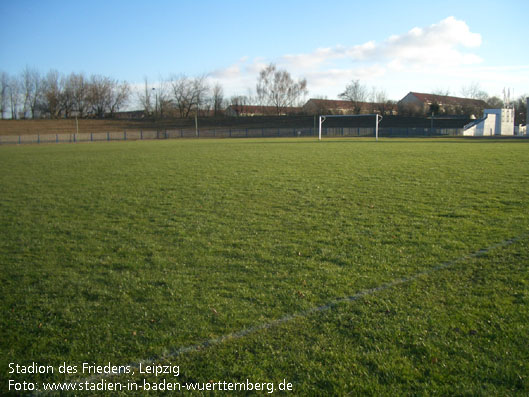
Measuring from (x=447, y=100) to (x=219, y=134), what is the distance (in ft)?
187

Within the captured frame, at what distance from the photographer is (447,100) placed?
95.2 meters

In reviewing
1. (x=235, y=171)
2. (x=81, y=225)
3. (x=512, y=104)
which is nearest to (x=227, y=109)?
(x=512, y=104)

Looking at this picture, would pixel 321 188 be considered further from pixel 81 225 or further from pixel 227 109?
pixel 227 109

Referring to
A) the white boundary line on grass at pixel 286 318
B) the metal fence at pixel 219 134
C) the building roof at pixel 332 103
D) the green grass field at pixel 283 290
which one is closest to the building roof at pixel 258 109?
the building roof at pixel 332 103

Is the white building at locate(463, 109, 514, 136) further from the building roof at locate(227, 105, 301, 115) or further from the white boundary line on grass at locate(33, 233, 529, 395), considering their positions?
the white boundary line on grass at locate(33, 233, 529, 395)

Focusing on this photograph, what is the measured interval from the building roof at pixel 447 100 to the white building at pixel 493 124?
23.2 m

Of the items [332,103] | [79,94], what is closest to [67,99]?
[79,94]

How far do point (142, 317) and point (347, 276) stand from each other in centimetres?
248

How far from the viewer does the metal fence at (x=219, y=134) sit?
207 feet

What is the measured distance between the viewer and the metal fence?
63.0m

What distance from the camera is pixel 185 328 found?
12.9 ft

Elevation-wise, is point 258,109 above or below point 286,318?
above

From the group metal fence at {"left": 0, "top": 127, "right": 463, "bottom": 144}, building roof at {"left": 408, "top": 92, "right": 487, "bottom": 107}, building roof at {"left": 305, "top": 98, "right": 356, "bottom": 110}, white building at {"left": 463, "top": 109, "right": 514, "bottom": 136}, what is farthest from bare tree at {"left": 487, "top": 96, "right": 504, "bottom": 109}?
metal fence at {"left": 0, "top": 127, "right": 463, "bottom": 144}

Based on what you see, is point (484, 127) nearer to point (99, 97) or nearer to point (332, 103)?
point (332, 103)
